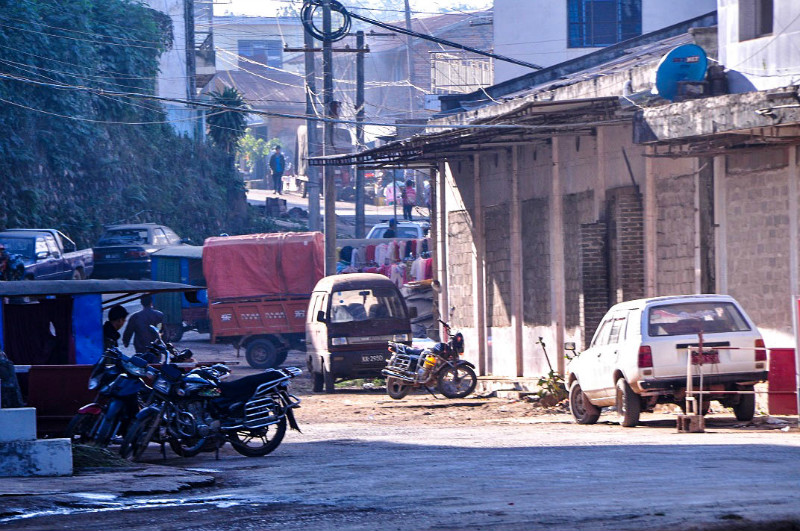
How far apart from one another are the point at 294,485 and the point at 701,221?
10.3 metres

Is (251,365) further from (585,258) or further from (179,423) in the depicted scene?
(179,423)

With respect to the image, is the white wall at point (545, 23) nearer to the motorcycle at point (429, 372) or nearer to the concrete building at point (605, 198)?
the concrete building at point (605, 198)

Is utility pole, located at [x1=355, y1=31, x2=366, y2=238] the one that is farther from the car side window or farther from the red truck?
the car side window

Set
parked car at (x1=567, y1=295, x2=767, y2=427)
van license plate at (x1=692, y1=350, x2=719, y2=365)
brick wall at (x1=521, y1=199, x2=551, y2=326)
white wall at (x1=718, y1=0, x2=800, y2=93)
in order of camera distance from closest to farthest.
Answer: van license plate at (x1=692, y1=350, x2=719, y2=365), parked car at (x1=567, y1=295, x2=767, y2=427), white wall at (x1=718, y1=0, x2=800, y2=93), brick wall at (x1=521, y1=199, x2=551, y2=326)

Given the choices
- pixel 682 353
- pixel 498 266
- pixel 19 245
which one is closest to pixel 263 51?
pixel 19 245

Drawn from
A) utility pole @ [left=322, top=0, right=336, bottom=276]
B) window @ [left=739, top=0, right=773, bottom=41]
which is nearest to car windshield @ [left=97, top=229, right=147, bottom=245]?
utility pole @ [left=322, top=0, right=336, bottom=276]

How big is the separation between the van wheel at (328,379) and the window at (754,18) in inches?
415

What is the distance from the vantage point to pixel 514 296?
24922 mm

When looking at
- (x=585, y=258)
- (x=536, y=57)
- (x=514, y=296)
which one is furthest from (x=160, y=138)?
(x=585, y=258)

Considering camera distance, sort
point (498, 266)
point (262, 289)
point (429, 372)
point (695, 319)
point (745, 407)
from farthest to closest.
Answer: point (262, 289) < point (498, 266) < point (429, 372) < point (745, 407) < point (695, 319)

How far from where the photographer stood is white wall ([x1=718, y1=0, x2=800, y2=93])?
16.9 m

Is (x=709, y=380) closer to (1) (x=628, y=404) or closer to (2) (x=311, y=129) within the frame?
(1) (x=628, y=404)

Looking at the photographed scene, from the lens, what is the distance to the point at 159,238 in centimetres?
3872

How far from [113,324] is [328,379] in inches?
360
